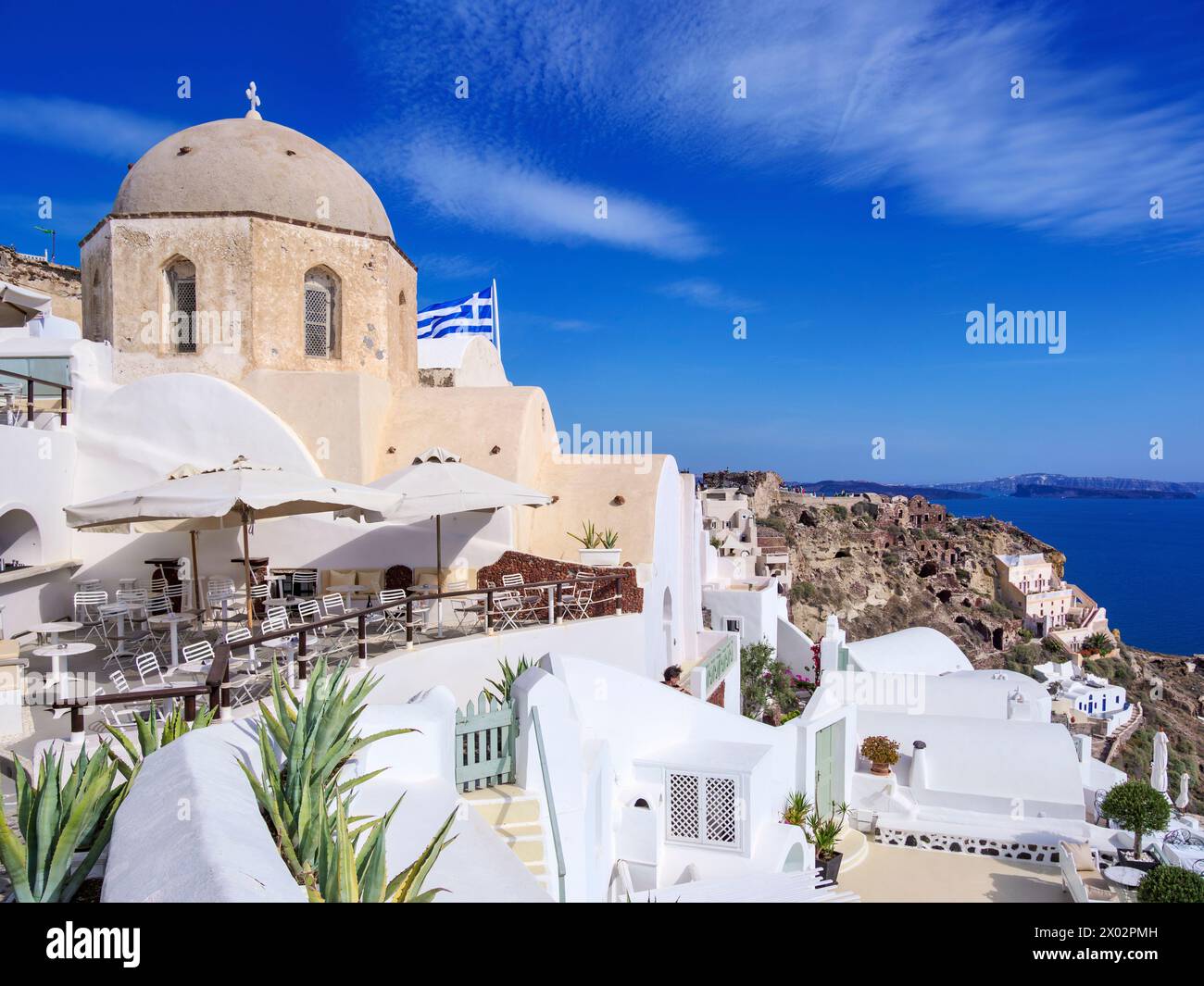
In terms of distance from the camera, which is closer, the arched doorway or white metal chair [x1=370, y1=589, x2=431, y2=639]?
white metal chair [x1=370, y1=589, x2=431, y2=639]

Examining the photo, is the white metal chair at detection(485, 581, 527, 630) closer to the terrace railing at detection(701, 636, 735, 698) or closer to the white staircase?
the white staircase

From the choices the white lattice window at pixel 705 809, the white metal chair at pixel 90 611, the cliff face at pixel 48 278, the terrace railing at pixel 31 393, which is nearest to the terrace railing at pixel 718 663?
the white lattice window at pixel 705 809

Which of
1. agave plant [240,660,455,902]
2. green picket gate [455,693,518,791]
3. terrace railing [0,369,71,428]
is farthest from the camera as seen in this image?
terrace railing [0,369,71,428]

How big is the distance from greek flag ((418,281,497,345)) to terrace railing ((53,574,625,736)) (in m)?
17.3

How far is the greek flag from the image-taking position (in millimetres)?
29031

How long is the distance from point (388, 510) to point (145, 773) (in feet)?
22.5

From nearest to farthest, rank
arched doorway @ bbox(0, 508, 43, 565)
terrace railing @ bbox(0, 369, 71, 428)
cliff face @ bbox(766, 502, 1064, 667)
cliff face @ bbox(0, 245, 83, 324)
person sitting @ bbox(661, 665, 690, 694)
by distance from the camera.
A: arched doorway @ bbox(0, 508, 43, 565) < terrace railing @ bbox(0, 369, 71, 428) < person sitting @ bbox(661, 665, 690, 694) < cliff face @ bbox(0, 245, 83, 324) < cliff face @ bbox(766, 502, 1064, 667)

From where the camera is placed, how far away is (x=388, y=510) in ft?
36.4

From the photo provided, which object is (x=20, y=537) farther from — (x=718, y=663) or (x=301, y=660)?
(x=718, y=663)

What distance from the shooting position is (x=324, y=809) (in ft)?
13.9

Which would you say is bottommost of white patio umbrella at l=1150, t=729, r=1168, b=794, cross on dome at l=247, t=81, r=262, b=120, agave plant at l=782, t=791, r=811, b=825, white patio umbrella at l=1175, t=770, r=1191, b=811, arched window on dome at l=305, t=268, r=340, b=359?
white patio umbrella at l=1175, t=770, r=1191, b=811

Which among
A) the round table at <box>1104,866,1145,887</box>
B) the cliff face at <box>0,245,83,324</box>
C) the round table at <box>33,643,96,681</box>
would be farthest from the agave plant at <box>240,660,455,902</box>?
the cliff face at <box>0,245,83,324</box>

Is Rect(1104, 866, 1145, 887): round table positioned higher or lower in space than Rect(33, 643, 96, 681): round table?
lower
